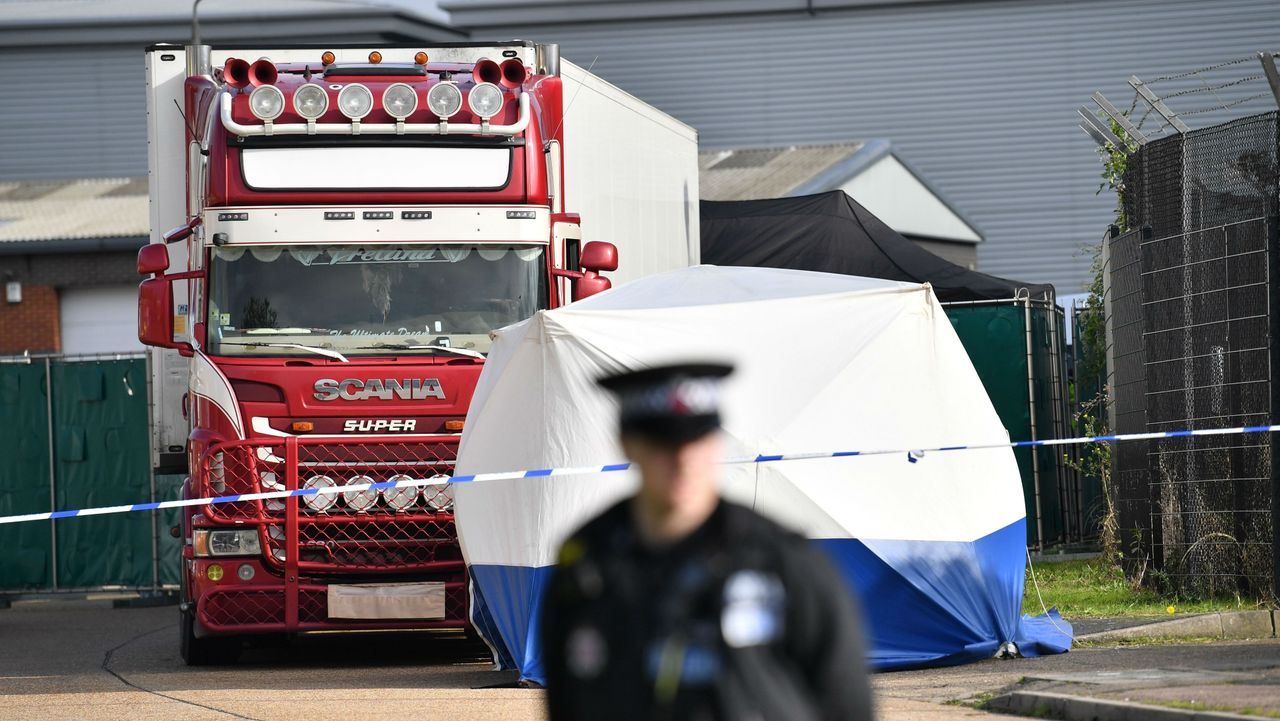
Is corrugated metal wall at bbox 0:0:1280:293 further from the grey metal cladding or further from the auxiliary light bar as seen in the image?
the auxiliary light bar

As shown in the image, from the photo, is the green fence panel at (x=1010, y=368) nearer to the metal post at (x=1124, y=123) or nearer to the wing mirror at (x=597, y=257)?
the metal post at (x=1124, y=123)

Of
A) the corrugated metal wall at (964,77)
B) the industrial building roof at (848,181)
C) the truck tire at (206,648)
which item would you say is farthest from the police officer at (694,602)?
the corrugated metal wall at (964,77)

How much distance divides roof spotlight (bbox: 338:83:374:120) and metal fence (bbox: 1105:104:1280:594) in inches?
222

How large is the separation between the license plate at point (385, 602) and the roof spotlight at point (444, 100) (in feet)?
10.0

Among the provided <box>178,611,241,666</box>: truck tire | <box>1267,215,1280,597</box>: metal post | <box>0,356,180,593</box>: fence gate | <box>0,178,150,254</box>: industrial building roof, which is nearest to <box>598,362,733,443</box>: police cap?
<box>1267,215,1280,597</box>: metal post

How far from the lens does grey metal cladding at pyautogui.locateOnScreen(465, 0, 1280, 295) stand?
44500mm

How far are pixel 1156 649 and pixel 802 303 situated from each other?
9.28 ft

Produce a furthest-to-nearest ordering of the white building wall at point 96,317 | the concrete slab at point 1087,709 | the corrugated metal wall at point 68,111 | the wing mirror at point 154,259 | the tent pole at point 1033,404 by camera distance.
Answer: the corrugated metal wall at point 68,111 → the white building wall at point 96,317 → the tent pole at point 1033,404 → the wing mirror at point 154,259 → the concrete slab at point 1087,709

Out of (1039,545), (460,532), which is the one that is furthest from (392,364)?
(1039,545)

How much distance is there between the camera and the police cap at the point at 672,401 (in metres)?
3.26

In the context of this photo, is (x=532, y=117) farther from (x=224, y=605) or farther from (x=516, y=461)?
(x=224, y=605)

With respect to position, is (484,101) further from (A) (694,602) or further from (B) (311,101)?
(A) (694,602)

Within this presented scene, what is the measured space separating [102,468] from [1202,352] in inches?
447

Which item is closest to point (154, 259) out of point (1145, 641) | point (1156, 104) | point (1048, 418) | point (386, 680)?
point (386, 680)
